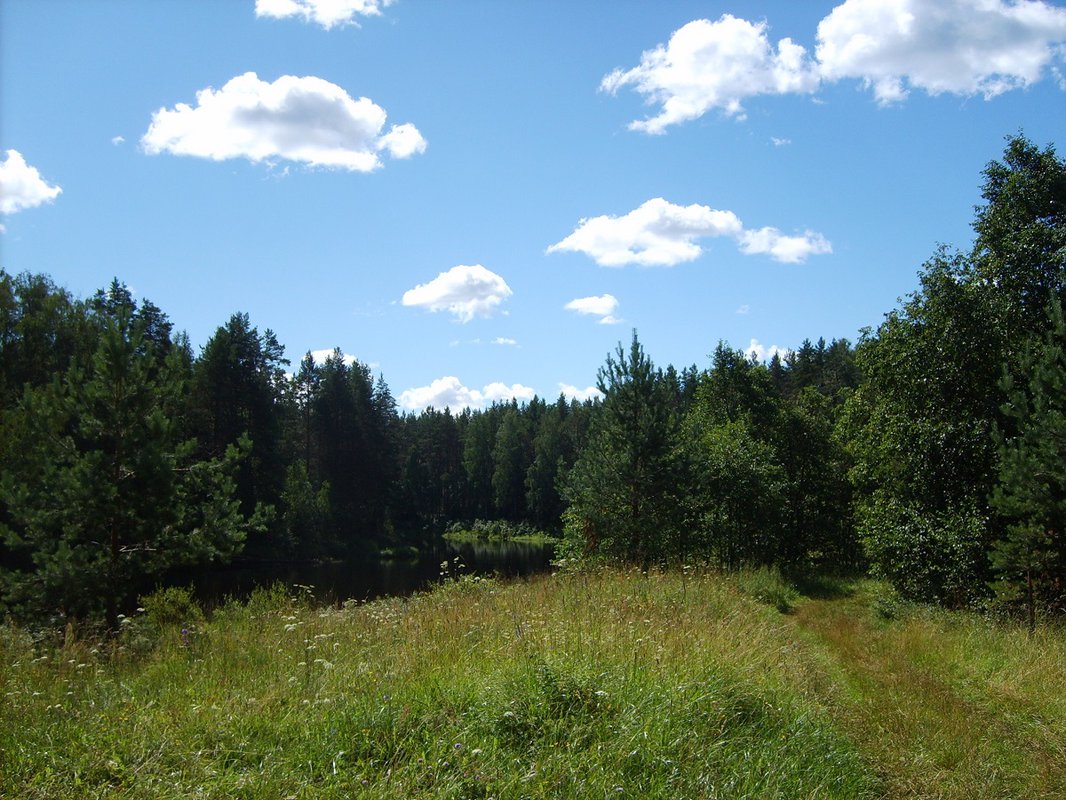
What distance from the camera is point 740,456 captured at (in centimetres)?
2492

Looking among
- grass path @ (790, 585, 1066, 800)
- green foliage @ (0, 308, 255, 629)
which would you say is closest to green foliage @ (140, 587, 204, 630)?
green foliage @ (0, 308, 255, 629)

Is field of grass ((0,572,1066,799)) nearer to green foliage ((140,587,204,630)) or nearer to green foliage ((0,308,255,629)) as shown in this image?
green foliage ((140,587,204,630))

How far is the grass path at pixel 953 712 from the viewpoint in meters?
4.87

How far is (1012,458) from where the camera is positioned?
1171 cm

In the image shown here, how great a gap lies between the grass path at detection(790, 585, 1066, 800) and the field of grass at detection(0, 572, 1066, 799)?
0.03 meters

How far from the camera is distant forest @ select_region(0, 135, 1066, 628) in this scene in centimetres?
1173

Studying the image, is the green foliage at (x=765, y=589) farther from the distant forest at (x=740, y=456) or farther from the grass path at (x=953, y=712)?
the grass path at (x=953, y=712)

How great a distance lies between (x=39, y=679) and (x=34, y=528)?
7929 millimetres

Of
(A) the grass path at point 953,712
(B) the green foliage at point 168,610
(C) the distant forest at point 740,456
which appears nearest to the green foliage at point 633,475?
(C) the distant forest at point 740,456

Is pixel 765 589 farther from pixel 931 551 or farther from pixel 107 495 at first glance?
pixel 107 495

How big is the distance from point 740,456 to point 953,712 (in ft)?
62.3

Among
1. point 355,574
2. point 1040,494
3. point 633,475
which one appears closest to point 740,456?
point 633,475

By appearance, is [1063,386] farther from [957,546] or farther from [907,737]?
[907,737]

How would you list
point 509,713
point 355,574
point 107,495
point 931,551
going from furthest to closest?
1. point 355,574
2. point 931,551
3. point 107,495
4. point 509,713
